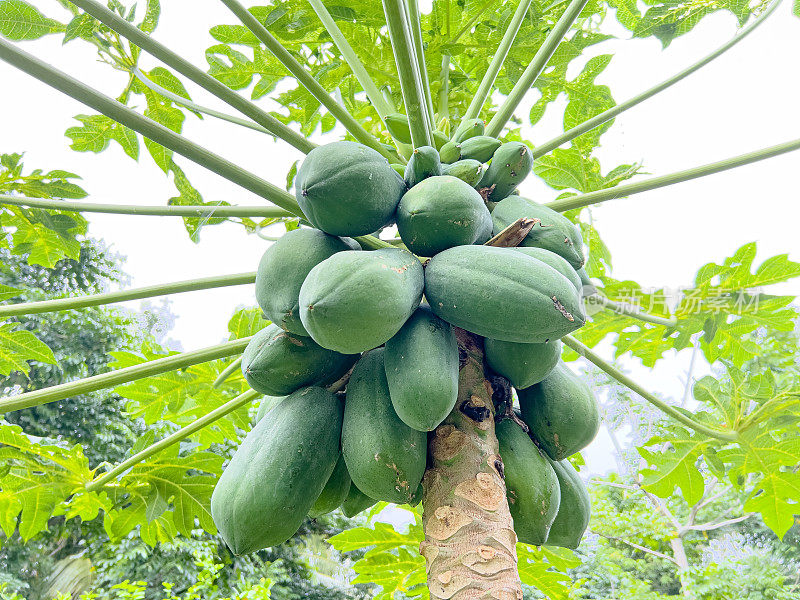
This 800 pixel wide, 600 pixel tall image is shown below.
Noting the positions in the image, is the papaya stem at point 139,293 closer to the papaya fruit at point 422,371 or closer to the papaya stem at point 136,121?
the papaya stem at point 136,121

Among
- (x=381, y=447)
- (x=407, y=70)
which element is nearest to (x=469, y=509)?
(x=381, y=447)

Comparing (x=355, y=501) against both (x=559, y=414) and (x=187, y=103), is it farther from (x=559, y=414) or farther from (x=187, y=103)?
(x=187, y=103)

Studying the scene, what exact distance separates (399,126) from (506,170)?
0.38 meters

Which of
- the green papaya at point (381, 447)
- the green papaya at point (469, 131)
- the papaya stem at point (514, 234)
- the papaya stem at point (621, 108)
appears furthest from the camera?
the papaya stem at point (621, 108)

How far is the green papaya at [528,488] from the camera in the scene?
1116mm

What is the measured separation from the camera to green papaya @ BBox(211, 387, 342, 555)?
1.04 metres

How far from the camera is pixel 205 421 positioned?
1726mm

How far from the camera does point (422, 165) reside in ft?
4.03

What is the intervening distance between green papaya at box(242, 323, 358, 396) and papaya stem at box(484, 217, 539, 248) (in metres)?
0.42

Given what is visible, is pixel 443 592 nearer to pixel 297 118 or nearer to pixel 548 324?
pixel 548 324

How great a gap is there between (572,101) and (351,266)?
1.72 meters

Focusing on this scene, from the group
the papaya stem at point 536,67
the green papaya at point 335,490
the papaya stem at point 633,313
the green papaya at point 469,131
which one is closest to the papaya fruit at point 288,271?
the green papaya at point 335,490

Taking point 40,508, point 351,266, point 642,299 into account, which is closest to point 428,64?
point 642,299

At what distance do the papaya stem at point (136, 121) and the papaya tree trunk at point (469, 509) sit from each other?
0.57 metres
